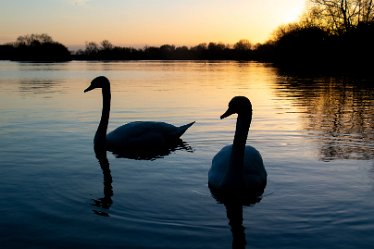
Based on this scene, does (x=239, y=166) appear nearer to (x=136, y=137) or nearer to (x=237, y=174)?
(x=237, y=174)

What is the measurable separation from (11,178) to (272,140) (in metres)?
6.09

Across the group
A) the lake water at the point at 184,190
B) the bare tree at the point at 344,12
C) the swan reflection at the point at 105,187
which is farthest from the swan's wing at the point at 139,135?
the bare tree at the point at 344,12

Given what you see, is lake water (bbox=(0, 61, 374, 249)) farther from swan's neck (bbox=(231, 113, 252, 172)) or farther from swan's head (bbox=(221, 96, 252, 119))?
swan's head (bbox=(221, 96, 252, 119))

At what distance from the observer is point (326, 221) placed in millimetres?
6031

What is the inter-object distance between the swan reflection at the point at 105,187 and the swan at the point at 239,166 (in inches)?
61.6

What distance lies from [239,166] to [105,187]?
2.24 m

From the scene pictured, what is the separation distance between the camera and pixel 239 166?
707 cm

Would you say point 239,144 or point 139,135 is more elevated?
point 239,144

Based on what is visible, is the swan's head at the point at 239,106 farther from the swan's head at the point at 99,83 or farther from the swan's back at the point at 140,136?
the swan's head at the point at 99,83

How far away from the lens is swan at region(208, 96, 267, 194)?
23.2 feet

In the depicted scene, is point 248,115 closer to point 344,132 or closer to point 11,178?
point 11,178

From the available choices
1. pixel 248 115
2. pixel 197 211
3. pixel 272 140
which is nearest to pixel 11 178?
pixel 197 211

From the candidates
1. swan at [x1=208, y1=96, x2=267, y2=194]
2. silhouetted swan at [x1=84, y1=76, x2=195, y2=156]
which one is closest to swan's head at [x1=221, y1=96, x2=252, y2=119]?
swan at [x1=208, y1=96, x2=267, y2=194]

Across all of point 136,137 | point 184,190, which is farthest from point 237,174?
point 136,137
